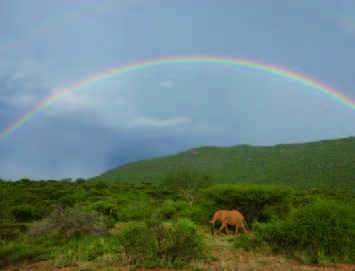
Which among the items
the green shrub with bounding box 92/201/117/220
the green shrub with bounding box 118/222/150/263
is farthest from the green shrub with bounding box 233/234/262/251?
the green shrub with bounding box 92/201/117/220

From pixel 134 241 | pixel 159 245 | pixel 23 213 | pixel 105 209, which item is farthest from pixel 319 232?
pixel 23 213

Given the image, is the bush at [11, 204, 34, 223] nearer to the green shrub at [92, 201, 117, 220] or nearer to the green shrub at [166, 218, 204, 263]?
the green shrub at [92, 201, 117, 220]

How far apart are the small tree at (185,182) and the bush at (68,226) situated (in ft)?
97.5

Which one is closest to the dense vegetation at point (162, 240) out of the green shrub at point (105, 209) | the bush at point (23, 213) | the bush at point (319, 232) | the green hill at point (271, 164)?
the bush at point (319, 232)

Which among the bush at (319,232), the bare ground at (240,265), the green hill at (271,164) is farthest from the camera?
the green hill at (271,164)

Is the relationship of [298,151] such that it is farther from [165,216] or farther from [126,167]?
[165,216]

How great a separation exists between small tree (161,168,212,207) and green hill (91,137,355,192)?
1004 centimetres

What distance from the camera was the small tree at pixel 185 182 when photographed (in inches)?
1725

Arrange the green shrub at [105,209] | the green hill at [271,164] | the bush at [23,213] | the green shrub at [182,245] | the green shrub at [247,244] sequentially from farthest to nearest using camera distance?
the green hill at [271,164] < the green shrub at [105,209] < the bush at [23,213] < the green shrub at [247,244] < the green shrub at [182,245]

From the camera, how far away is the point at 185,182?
150ft

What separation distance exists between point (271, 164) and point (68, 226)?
89.2 meters

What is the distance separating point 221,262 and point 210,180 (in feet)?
123

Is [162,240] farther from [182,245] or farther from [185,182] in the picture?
[185,182]

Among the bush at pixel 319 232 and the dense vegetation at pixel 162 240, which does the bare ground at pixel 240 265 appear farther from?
the bush at pixel 319 232
